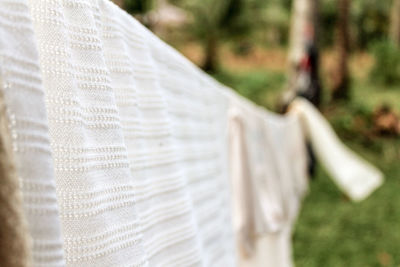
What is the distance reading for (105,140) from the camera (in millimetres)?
458

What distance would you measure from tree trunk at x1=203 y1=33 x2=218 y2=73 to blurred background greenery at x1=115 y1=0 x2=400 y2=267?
2cm

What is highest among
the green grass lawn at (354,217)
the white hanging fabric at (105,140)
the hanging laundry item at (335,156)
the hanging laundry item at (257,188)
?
the white hanging fabric at (105,140)

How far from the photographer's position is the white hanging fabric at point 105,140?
1.09 ft

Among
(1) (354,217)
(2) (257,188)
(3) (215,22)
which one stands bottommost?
(3) (215,22)

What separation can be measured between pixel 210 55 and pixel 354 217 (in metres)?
5.39

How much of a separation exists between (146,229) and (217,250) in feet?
1.20

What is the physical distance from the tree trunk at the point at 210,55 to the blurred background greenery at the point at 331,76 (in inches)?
0.6

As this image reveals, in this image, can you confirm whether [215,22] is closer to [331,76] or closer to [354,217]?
[331,76]

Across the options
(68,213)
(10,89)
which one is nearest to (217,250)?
(68,213)

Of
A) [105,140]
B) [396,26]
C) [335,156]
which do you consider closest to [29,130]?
[105,140]

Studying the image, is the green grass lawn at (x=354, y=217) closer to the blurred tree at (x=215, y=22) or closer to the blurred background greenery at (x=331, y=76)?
the blurred background greenery at (x=331, y=76)

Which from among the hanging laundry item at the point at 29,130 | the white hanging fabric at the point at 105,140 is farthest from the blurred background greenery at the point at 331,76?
the hanging laundry item at the point at 29,130

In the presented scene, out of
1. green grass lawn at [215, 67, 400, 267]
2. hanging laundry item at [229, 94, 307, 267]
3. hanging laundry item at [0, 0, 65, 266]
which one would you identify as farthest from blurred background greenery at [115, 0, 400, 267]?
hanging laundry item at [0, 0, 65, 266]

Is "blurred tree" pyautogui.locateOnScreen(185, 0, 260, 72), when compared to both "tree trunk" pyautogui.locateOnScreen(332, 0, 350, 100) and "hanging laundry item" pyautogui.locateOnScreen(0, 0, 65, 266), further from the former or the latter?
"hanging laundry item" pyautogui.locateOnScreen(0, 0, 65, 266)
